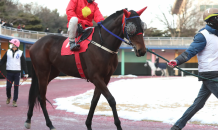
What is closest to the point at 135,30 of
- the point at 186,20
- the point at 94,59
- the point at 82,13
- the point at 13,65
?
the point at 94,59

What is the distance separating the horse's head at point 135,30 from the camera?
12.4ft

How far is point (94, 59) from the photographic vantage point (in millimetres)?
4188

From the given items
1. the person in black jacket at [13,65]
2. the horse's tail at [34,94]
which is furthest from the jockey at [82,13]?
the person in black jacket at [13,65]

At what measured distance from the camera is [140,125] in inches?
195

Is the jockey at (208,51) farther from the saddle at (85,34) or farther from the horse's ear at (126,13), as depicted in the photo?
the saddle at (85,34)

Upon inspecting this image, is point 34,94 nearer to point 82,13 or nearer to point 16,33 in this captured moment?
point 82,13

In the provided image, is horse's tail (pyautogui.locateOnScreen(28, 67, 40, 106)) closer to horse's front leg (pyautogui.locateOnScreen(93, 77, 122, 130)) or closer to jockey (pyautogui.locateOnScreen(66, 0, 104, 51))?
jockey (pyautogui.locateOnScreen(66, 0, 104, 51))

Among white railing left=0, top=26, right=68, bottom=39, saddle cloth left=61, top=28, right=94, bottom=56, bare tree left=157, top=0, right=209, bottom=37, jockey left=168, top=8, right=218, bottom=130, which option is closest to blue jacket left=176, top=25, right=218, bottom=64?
jockey left=168, top=8, right=218, bottom=130

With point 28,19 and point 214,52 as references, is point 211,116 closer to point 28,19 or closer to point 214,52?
point 214,52

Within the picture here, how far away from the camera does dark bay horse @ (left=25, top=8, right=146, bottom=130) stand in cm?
397

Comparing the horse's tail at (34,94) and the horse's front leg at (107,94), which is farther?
the horse's tail at (34,94)

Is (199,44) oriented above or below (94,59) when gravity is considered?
above

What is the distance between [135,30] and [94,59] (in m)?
0.84

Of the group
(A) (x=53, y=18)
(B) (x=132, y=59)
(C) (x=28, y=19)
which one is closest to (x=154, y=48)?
(B) (x=132, y=59)
